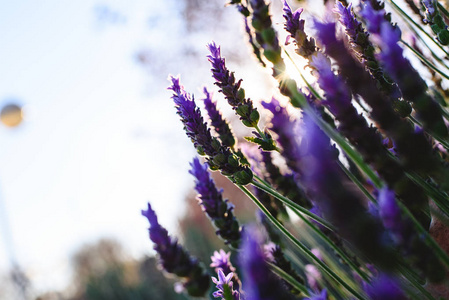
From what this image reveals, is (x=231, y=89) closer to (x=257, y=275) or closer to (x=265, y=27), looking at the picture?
(x=265, y=27)

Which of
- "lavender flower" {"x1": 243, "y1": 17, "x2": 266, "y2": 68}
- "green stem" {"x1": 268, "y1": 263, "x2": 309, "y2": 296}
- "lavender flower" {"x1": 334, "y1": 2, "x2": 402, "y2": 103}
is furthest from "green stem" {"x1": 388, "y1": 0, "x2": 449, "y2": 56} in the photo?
"green stem" {"x1": 268, "y1": 263, "x2": 309, "y2": 296}

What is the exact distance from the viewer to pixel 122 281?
6.73 metres

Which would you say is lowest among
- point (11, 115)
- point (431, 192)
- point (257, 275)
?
point (431, 192)

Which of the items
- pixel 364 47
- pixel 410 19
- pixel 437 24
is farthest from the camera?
pixel 410 19

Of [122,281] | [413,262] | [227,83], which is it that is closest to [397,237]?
[413,262]

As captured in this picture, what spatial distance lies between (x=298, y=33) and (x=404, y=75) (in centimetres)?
33

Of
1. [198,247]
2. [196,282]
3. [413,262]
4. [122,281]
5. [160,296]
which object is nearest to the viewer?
[413,262]

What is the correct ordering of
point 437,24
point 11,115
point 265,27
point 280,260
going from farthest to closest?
→ 1. point 11,115
2. point 280,260
3. point 437,24
4. point 265,27

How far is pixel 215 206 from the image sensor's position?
121cm

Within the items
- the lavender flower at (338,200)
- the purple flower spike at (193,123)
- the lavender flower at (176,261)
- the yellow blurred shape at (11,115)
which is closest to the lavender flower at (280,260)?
the lavender flower at (176,261)

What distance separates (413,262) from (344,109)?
0.26 metres

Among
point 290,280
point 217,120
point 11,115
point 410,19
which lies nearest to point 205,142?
point 217,120

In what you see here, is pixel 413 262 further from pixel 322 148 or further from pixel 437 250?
pixel 322 148

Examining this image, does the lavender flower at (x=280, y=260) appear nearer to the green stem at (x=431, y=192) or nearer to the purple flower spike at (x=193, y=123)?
the purple flower spike at (x=193, y=123)
